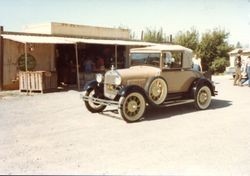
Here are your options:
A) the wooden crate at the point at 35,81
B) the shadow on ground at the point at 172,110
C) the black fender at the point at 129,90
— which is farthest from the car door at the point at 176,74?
the wooden crate at the point at 35,81

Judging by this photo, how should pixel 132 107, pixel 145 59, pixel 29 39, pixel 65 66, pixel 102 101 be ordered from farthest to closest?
pixel 65 66
pixel 29 39
pixel 145 59
pixel 102 101
pixel 132 107

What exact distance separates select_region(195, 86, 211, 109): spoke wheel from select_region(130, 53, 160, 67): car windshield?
1.57 m

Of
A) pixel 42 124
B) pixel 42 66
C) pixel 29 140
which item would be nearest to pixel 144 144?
pixel 29 140

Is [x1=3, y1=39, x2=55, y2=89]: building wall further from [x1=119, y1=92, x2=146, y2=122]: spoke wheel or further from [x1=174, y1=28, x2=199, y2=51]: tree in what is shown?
[x1=174, y1=28, x2=199, y2=51]: tree

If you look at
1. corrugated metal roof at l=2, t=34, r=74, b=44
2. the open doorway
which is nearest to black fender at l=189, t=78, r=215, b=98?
corrugated metal roof at l=2, t=34, r=74, b=44

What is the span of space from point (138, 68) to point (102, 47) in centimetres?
1196

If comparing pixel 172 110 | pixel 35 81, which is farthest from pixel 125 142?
pixel 35 81

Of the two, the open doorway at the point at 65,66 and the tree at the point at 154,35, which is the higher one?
the tree at the point at 154,35

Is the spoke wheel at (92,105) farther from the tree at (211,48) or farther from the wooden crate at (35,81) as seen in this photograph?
the tree at (211,48)

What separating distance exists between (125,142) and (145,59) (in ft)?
12.2

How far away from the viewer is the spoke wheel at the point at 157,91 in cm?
861

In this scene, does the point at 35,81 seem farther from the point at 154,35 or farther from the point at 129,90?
the point at 154,35

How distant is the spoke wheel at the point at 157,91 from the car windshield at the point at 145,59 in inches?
23.2

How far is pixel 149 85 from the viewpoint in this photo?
8.48 meters
